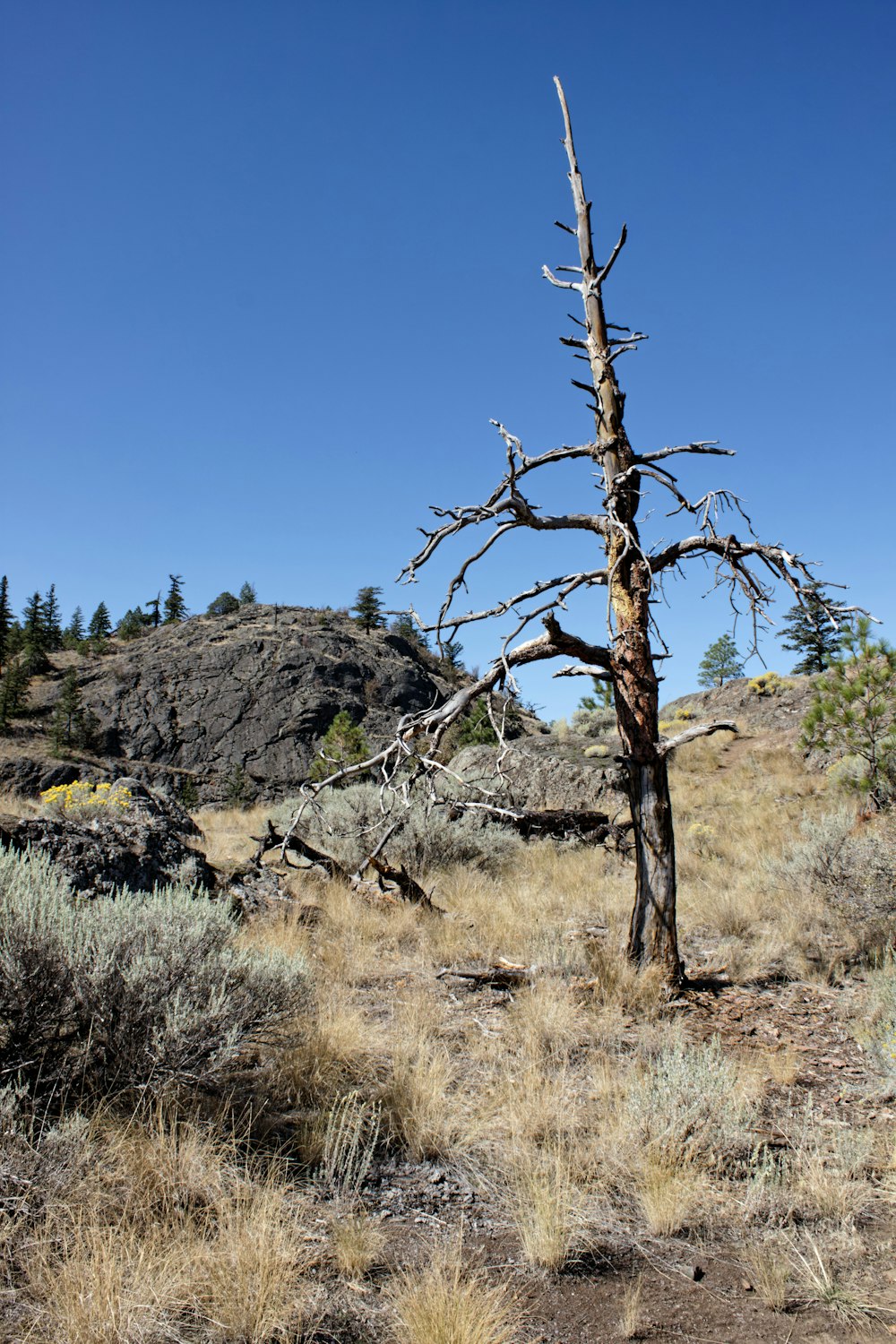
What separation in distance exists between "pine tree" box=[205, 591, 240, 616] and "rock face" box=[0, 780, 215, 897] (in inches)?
2623

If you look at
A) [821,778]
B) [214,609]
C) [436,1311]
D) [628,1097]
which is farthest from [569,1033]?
[214,609]

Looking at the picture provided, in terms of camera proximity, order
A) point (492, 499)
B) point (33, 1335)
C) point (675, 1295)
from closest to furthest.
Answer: point (33, 1335)
point (675, 1295)
point (492, 499)

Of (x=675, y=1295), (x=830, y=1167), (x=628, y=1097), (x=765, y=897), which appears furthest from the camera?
(x=765, y=897)

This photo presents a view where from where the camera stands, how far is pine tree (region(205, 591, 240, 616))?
7281cm

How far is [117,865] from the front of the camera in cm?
714

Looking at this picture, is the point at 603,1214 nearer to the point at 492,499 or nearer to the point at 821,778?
the point at 492,499

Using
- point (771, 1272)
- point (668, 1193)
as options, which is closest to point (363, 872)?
point (668, 1193)

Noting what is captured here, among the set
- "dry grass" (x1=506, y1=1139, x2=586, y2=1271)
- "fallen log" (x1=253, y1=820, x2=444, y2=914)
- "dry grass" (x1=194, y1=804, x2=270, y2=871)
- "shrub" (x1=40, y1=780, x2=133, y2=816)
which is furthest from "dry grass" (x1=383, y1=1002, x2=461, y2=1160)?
"shrub" (x1=40, y1=780, x2=133, y2=816)

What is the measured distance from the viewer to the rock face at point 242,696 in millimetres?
52531

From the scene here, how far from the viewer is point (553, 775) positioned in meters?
17.1

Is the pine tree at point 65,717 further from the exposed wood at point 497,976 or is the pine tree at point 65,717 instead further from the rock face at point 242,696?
the exposed wood at point 497,976

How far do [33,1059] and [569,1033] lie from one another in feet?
11.5

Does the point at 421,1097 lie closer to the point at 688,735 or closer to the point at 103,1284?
the point at 103,1284

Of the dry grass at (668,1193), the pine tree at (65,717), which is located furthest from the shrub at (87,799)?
the pine tree at (65,717)
